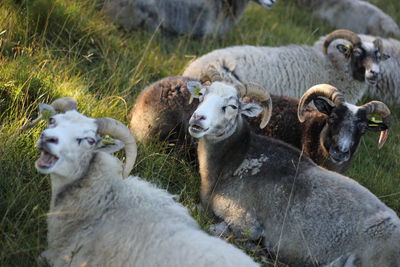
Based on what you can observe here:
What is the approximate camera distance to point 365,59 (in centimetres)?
931

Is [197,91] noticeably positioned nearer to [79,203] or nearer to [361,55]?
[79,203]

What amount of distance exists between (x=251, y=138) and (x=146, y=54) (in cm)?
353

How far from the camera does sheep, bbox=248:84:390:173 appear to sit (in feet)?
22.4

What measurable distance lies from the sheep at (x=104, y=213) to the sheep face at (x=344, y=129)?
251cm

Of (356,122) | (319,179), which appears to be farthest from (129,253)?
(356,122)

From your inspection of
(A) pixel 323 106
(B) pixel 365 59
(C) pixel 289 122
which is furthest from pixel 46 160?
(B) pixel 365 59

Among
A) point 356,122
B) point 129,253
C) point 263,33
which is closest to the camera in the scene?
point 129,253

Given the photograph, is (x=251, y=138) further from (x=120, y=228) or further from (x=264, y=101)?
(x=120, y=228)

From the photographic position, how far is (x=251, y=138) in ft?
21.1

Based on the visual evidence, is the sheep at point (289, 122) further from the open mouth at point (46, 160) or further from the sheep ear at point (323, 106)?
the open mouth at point (46, 160)

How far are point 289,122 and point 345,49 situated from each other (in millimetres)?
2809

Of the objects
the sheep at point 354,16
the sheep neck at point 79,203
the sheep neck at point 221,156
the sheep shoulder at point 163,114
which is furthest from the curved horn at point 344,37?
the sheep neck at point 79,203

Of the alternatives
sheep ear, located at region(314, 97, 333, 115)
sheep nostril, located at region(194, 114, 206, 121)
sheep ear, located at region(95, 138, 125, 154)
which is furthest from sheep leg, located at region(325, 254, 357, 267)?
sheep ear, located at region(95, 138, 125, 154)

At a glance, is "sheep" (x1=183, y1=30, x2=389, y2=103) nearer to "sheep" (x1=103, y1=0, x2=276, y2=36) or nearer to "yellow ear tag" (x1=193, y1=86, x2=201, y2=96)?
"sheep" (x1=103, y1=0, x2=276, y2=36)
